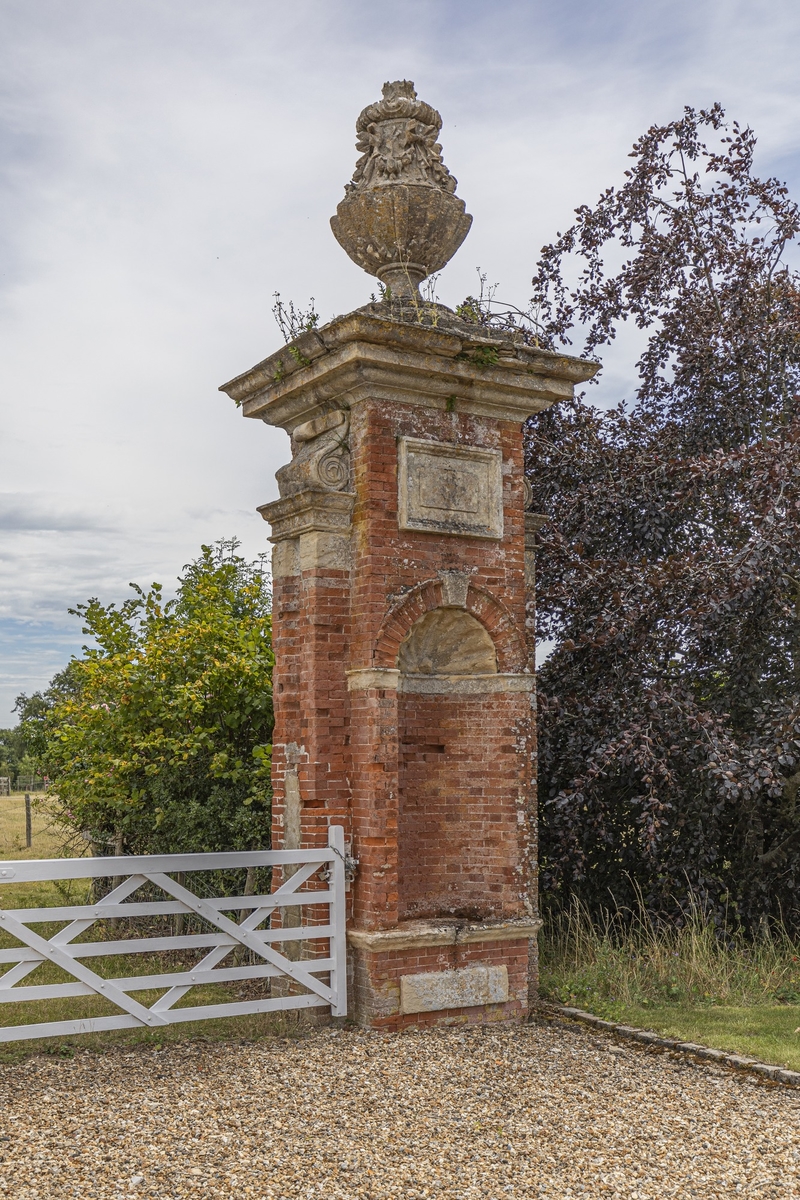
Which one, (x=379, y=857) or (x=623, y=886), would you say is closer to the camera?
(x=379, y=857)

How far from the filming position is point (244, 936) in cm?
610

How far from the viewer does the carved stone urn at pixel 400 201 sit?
24.3 feet

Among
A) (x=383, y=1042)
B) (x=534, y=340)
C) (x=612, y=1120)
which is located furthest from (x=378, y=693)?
(x=534, y=340)

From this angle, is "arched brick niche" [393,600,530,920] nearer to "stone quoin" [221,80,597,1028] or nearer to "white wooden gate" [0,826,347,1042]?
"stone quoin" [221,80,597,1028]

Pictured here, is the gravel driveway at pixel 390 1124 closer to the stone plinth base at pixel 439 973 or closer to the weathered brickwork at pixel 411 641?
the stone plinth base at pixel 439 973

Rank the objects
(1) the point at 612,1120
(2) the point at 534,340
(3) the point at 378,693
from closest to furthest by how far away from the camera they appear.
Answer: (1) the point at 612,1120 → (3) the point at 378,693 → (2) the point at 534,340

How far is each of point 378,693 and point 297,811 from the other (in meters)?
0.94

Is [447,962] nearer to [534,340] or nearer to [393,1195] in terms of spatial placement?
[393,1195]

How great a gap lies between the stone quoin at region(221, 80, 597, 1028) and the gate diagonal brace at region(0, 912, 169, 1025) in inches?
47.2

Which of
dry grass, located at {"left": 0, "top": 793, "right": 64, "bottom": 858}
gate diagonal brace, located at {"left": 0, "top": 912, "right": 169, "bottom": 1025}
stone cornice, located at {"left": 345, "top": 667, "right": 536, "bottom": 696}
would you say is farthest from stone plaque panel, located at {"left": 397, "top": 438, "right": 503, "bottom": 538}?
dry grass, located at {"left": 0, "top": 793, "right": 64, "bottom": 858}

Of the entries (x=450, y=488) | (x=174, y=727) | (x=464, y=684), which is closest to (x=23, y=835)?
(x=174, y=727)

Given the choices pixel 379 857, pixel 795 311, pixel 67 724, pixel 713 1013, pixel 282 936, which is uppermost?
pixel 795 311

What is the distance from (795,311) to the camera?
9.63m

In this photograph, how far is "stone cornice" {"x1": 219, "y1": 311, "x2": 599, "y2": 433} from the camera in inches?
262
